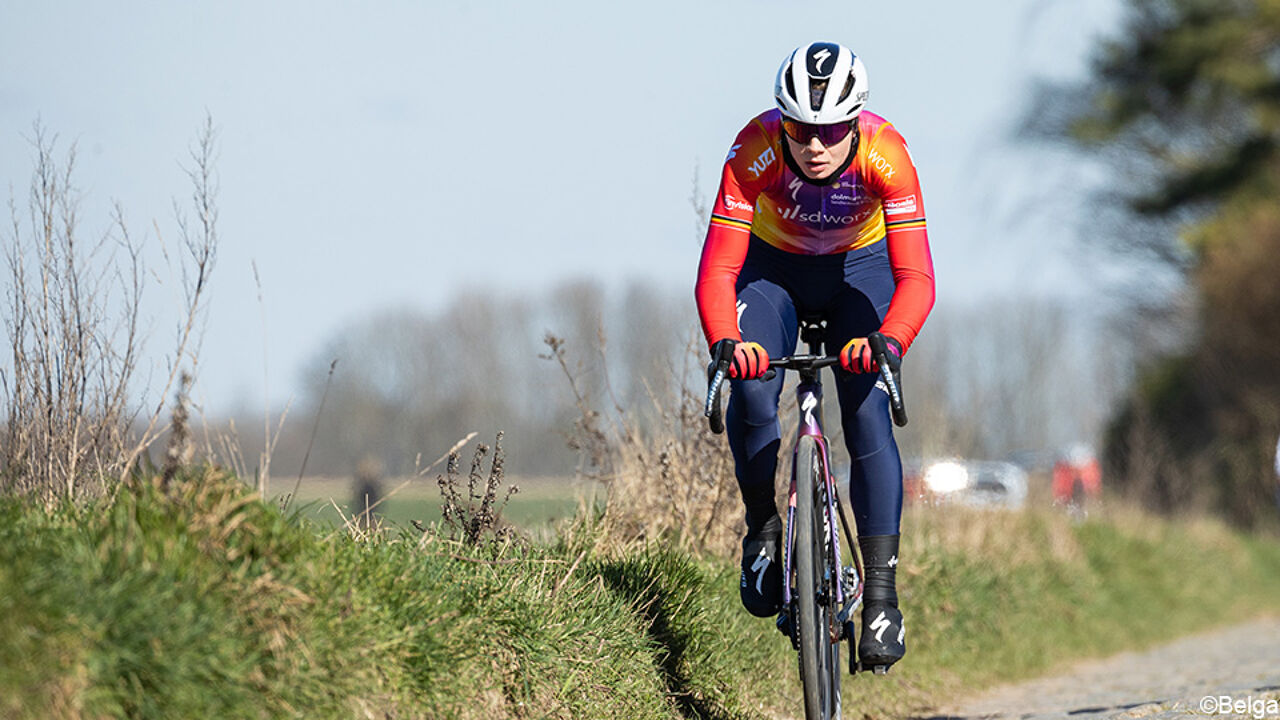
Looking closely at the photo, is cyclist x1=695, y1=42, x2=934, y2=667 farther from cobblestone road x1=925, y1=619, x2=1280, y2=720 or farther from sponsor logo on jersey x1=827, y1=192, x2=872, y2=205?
cobblestone road x1=925, y1=619, x2=1280, y2=720

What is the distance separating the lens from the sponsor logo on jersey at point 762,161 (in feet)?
17.3

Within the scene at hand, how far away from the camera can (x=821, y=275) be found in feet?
18.3

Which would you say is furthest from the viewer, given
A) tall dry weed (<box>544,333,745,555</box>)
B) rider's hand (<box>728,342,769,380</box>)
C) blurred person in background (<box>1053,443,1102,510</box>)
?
blurred person in background (<box>1053,443,1102,510</box>)

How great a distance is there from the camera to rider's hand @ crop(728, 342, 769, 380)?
489cm

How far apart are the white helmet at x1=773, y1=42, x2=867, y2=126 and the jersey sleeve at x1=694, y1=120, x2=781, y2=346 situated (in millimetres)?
247

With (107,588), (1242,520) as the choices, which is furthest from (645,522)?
(1242,520)

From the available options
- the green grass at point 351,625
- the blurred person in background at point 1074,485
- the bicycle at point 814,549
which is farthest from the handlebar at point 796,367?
the blurred person in background at point 1074,485

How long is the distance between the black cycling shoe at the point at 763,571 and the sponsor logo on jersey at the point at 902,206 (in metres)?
1.22

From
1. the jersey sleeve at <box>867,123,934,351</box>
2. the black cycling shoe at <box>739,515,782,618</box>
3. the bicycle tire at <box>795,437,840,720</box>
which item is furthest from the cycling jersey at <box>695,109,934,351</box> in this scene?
the black cycling shoe at <box>739,515,782,618</box>

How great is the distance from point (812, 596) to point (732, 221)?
1390 mm

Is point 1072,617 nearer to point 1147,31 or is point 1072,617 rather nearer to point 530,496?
point 530,496

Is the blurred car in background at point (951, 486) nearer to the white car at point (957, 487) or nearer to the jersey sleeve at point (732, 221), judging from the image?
the white car at point (957, 487)

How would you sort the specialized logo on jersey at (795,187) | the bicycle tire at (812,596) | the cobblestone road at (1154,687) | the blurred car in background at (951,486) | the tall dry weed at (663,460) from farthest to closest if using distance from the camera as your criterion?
1. the blurred car in background at (951,486)
2. the tall dry weed at (663,460)
3. the cobblestone road at (1154,687)
4. the specialized logo on jersey at (795,187)
5. the bicycle tire at (812,596)

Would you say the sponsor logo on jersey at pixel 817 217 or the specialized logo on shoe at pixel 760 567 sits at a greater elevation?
the sponsor logo on jersey at pixel 817 217
